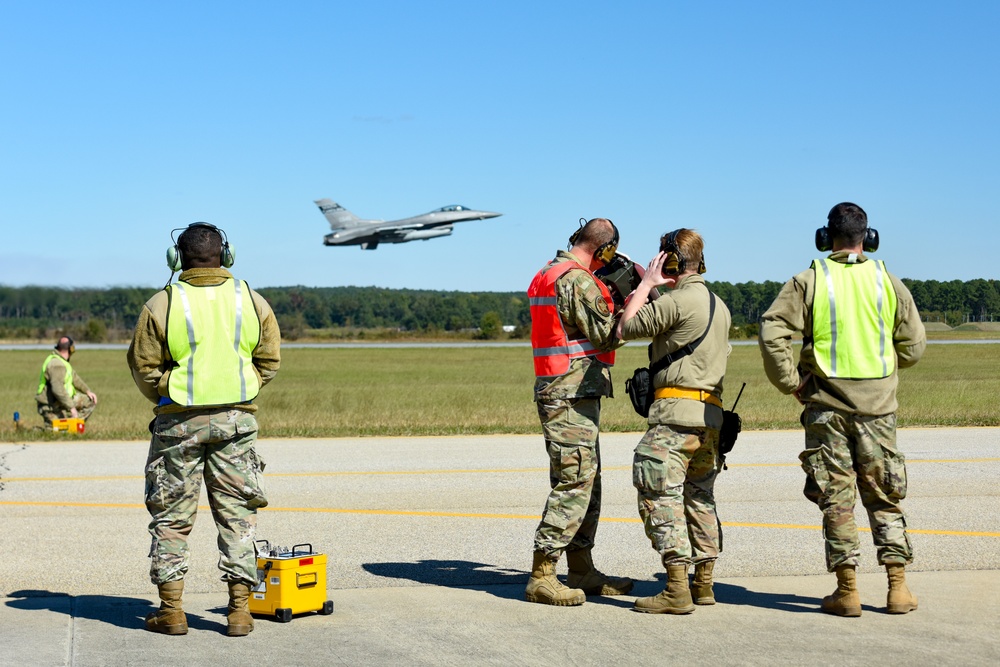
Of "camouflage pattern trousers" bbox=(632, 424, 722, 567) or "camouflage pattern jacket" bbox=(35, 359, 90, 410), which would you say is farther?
"camouflage pattern jacket" bbox=(35, 359, 90, 410)

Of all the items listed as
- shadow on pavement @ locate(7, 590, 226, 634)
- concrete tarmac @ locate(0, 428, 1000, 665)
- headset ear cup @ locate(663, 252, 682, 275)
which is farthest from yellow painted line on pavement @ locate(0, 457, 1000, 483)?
headset ear cup @ locate(663, 252, 682, 275)

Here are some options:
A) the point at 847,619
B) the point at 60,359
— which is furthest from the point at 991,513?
the point at 60,359

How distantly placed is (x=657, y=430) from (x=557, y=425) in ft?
1.93

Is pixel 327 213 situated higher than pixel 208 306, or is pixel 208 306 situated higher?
pixel 327 213

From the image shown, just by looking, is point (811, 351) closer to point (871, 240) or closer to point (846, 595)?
point (871, 240)

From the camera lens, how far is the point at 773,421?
65.8ft

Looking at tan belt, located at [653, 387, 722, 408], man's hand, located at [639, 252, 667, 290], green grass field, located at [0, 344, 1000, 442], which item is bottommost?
green grass field, located at [0, 344, 1000, 442]

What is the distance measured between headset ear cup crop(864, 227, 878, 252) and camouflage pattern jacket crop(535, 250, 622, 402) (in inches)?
58.7

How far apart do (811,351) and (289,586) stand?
A: 126 inches

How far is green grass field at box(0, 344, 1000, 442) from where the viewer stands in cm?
1950

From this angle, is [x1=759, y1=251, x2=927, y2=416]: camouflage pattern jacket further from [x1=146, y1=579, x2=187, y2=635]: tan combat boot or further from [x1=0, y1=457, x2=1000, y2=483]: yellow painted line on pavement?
[x1=0, y1=457, x2=1000, y2=483]: yellow painted line on pavement

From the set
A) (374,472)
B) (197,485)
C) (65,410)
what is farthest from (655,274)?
(65,410)

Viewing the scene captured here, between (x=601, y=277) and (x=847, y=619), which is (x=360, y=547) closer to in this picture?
(x=601, y=277)

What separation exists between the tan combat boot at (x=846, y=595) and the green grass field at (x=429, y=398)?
38.4ft
